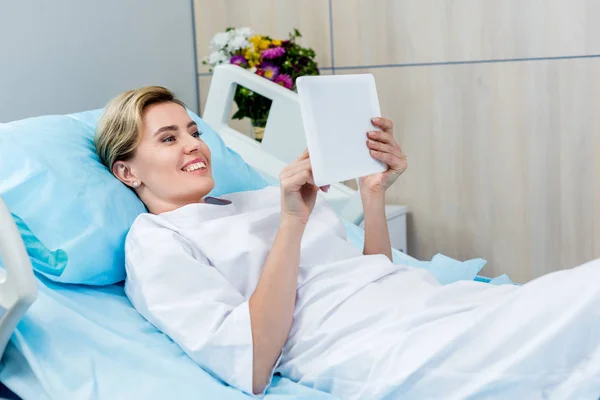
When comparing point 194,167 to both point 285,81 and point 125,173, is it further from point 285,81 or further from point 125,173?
point 285,81

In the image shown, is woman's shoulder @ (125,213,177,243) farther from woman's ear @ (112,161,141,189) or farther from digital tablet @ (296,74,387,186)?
digital tablet @ (296,74,387,186)

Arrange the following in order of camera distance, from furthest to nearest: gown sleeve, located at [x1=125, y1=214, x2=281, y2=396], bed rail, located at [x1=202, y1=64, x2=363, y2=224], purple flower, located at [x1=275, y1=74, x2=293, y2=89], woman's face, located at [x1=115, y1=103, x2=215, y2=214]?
purple flower, located at [x1=275, y1=74, x2=293, y2=89]
bed rail, located at [x1=202, y1=64, x2=363, y2=224]
woman's face, located at [x1=115, y1=103, x2=215, y2=214]
gown sleeve, located at [x1=125, y1=214, x2=281, y2=396]

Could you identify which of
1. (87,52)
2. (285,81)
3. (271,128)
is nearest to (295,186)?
(271,128)

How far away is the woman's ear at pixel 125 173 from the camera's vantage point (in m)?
1.76

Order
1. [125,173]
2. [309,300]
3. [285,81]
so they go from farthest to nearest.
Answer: [285,81]
[125,173]
[309,300]

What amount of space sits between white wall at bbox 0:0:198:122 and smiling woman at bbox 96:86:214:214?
101cm

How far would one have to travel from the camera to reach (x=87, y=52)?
2906 millimetres

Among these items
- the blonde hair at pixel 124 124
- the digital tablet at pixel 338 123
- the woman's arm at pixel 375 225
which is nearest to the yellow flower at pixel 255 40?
the blonde hair at pixel 124 124

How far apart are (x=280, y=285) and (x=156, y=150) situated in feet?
1.55

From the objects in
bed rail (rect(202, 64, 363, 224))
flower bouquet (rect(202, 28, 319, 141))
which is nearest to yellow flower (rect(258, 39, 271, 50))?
flower bouquet (rect(202, 28, 319, 141))

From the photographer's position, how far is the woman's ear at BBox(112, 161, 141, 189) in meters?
1.76

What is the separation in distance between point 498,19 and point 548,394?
1797mm

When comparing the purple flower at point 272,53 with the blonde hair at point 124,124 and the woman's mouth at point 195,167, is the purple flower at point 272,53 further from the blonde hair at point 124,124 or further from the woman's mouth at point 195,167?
the woman's mouth at point 195,167

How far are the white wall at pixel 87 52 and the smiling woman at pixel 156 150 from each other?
1011mm
